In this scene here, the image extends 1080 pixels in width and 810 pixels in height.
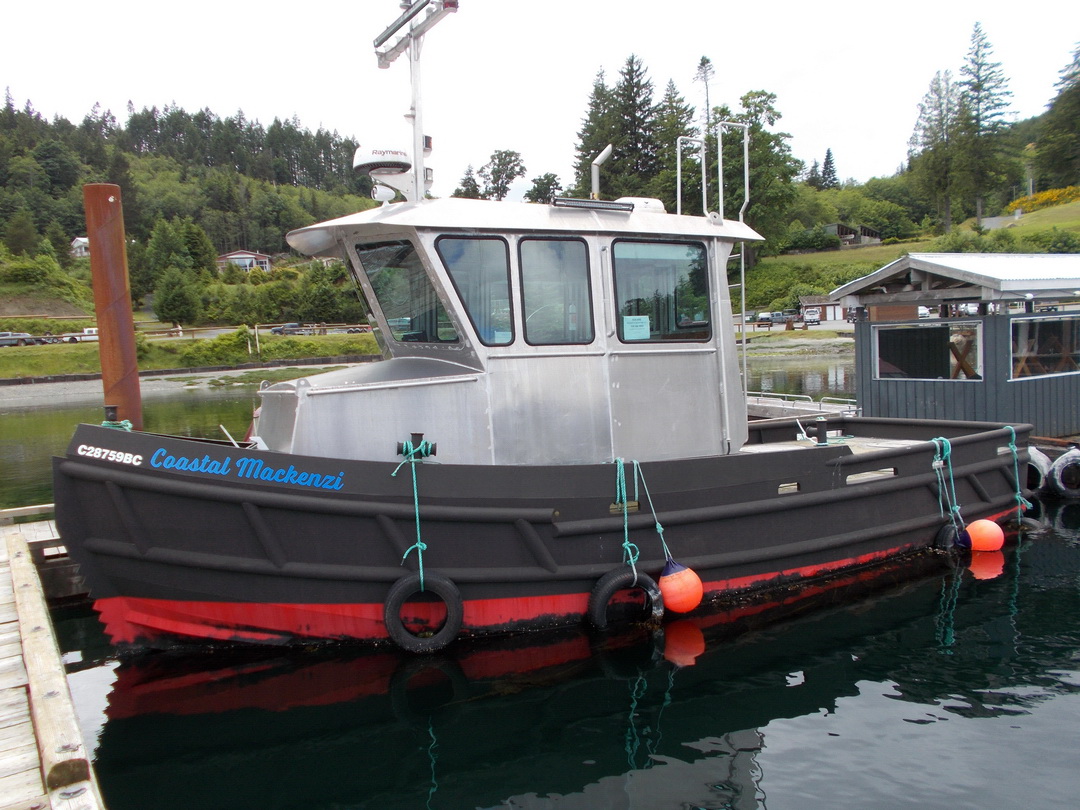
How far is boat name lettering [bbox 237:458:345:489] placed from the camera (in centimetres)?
488

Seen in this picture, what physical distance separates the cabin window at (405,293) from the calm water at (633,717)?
7.78 ft

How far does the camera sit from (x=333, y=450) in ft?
17.5

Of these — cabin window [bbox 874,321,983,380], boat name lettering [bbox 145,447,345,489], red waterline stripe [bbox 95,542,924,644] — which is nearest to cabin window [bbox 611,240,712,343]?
red waterline stripe [bbox 95,542,924,644]

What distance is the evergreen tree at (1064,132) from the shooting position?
59.2m

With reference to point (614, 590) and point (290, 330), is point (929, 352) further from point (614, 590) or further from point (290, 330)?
point (290, 330)

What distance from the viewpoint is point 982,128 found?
7169 centimetres

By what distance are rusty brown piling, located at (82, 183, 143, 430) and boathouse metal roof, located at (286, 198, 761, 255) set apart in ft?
6.50

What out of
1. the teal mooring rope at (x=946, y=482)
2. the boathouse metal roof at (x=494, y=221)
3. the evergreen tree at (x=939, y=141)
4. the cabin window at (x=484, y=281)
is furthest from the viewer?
the evergreen tree at (x=939, y=141)

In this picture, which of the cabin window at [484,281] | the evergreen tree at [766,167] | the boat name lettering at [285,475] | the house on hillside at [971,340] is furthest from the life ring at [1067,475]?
the evergreen tree at [766,167]

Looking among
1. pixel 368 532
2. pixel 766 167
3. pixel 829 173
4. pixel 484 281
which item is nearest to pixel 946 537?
pixel 484 281

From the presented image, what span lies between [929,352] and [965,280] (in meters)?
1.28

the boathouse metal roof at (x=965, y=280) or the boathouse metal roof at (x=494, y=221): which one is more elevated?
the boathouse metal roof at (x=494, y=221)

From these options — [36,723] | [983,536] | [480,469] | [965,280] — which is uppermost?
[965,280]

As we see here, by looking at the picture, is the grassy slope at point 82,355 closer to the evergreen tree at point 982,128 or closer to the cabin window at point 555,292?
the cabin window at point 555,292
